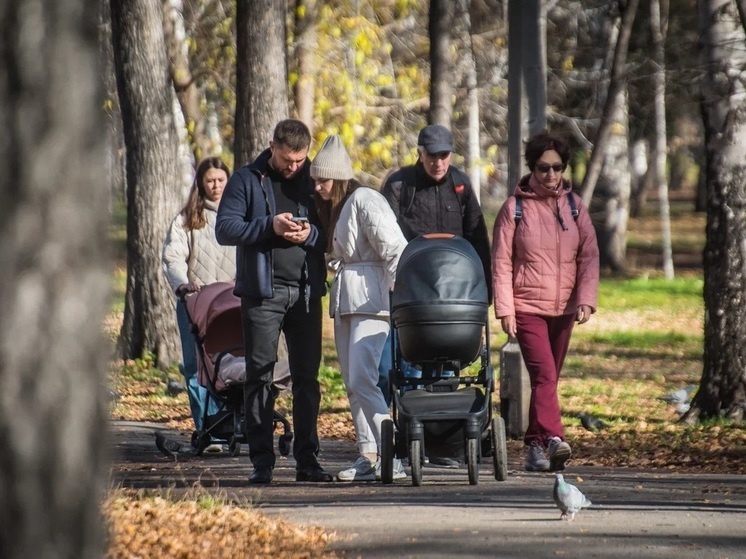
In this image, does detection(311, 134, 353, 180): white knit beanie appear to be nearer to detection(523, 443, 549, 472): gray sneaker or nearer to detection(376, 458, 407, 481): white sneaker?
detection(376, 458, 407, 481): white sneaker

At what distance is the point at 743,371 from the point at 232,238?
471cm

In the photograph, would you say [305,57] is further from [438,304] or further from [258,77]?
[438,304]

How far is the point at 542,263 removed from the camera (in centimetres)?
966

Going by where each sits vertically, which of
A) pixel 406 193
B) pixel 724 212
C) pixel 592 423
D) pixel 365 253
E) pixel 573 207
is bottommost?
pixel 592 423

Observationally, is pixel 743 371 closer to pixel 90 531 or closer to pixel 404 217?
pixel 404 217

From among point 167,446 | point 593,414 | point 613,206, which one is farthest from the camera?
point 613,206

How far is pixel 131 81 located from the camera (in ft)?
56.7

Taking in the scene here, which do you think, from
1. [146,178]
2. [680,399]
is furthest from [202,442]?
[146,178]

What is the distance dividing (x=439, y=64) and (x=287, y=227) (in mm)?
10145

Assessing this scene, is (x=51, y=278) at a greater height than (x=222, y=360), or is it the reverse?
(x=51, y=278)

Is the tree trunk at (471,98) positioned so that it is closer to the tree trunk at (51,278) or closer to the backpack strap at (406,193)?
the backpack strap at (406,193)

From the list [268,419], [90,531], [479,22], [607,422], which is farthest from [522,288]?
[479,22]

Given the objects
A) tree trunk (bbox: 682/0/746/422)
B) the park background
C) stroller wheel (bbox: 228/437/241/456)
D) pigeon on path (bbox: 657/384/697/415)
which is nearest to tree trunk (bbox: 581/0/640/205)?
the park background

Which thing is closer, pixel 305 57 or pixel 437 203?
pixel 437 203
